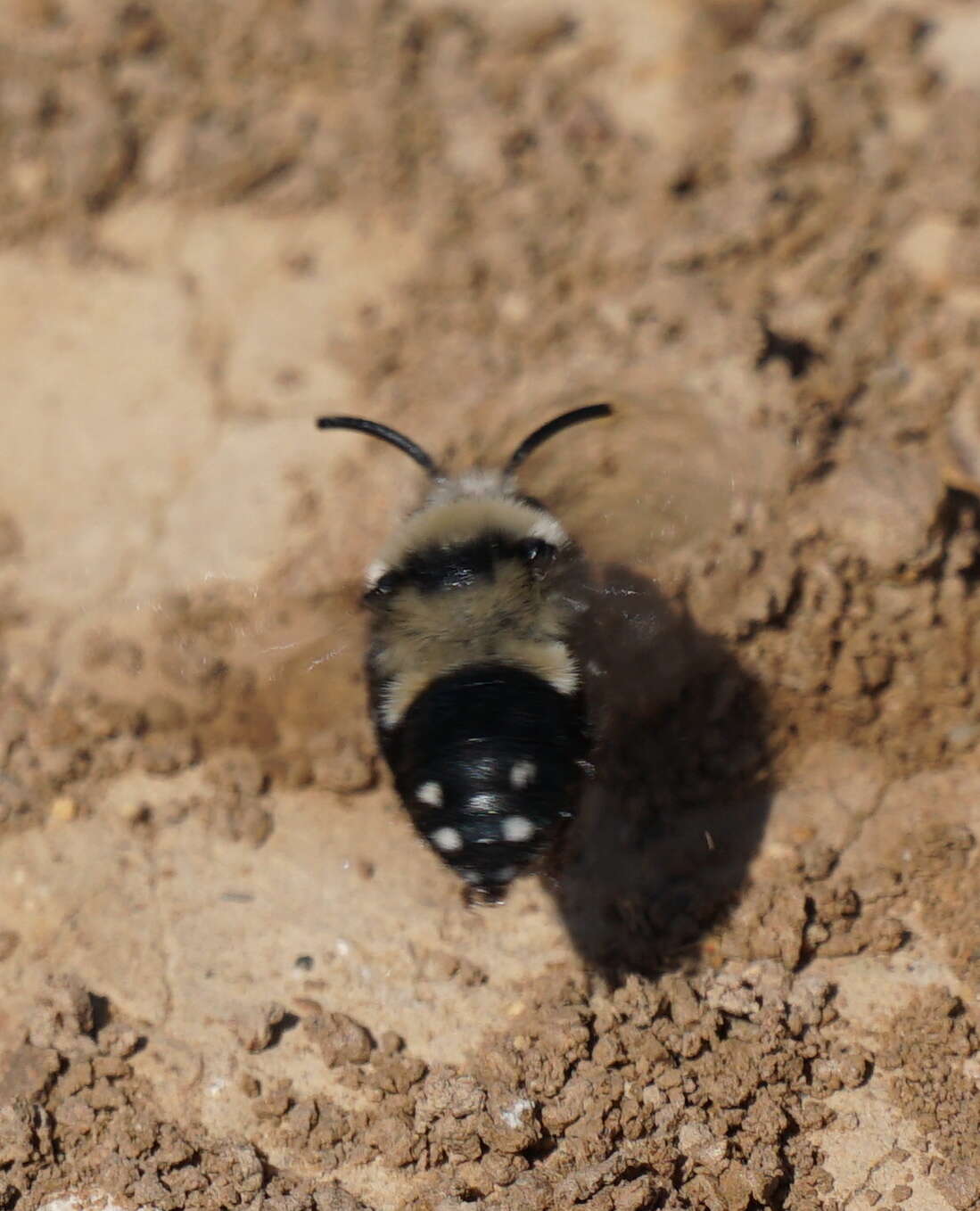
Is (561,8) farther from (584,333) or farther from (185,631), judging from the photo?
(185,631)

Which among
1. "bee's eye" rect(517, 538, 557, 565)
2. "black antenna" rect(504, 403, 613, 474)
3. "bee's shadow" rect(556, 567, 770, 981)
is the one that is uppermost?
"bee's eye" rect(517, 538, 557, 565)

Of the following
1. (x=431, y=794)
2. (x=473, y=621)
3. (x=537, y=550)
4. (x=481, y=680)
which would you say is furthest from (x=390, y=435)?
(x=431, y=794)

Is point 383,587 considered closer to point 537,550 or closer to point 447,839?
point 537,550

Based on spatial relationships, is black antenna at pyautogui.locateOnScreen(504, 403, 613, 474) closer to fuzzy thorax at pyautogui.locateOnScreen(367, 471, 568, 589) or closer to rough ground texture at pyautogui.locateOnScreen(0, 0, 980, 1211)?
rough ground texture at pyautogui.locateOnScreen(0, 0, 980, 1211)

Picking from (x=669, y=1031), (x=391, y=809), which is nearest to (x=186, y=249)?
(x=391, y=809)

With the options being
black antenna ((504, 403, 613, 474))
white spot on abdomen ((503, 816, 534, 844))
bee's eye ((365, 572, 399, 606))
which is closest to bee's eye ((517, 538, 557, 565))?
bee's eye ((365, 572, 399, 606))
